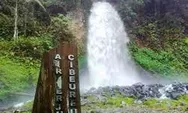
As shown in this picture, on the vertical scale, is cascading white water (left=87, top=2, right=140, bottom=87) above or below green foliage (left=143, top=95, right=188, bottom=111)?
above

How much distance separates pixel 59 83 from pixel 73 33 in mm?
18698

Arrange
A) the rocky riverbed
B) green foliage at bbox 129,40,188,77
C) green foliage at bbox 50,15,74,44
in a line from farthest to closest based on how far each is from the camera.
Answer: green foliage at bbox 129,40,188,77 < green foliage at bbox 50,15,74,44 < the rocky riverbed

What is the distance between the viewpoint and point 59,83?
5.45 meters

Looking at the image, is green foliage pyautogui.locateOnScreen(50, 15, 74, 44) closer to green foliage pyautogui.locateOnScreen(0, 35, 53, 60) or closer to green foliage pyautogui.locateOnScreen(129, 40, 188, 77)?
green foliage pyautogui.locateOnScreen(0, 35, 53, 60)

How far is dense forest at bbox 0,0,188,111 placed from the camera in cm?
2017

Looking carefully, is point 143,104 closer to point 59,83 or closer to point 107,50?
point 59,83

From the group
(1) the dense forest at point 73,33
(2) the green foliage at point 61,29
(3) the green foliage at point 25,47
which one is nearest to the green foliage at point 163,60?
(1) the dense forest at point 73,33

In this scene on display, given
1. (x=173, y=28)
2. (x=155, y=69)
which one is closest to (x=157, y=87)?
(x=155, y=69)

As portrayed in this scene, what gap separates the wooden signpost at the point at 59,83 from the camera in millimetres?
5406

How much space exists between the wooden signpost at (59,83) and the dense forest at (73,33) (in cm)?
1161

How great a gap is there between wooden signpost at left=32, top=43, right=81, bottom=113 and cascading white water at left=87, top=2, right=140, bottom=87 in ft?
53.0

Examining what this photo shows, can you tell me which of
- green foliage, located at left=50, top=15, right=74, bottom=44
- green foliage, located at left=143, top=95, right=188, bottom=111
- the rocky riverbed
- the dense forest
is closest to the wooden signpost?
the rocky riverbed

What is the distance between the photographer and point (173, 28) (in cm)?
2709

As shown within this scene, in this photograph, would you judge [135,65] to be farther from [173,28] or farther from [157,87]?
[157,87]
